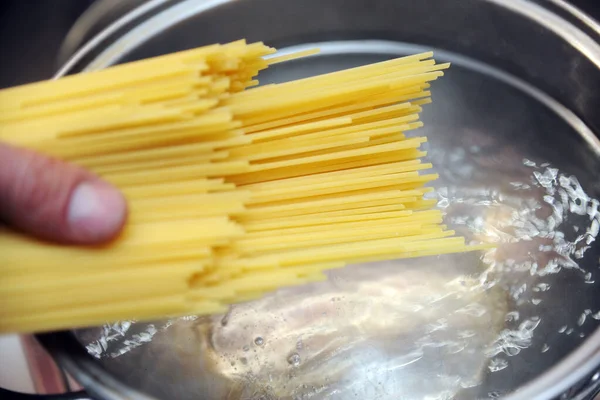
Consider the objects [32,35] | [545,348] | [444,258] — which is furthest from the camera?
[32,35]

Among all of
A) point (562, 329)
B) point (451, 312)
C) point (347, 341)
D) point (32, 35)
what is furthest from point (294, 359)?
point (32, 35)

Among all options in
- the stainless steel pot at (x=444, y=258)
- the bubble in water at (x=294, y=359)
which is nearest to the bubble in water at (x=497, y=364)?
the stainless steel pot at (x=444, y=258)

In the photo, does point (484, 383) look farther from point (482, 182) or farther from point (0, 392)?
point (0, 392)

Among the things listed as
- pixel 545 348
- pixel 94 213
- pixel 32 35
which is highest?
pixel 32 35

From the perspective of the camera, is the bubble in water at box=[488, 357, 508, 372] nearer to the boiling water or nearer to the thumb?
the boiling water

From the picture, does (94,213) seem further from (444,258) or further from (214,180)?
(444,258)

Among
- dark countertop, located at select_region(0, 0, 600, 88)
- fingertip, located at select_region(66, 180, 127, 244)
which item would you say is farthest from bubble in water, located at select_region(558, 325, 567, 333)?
dark countertop, located at select_region(0, 0, 600, 88)

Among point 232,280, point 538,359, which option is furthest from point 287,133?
point 538,359

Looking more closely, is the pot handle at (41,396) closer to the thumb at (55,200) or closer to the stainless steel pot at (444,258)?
the stainless steel pot at (444,258)
